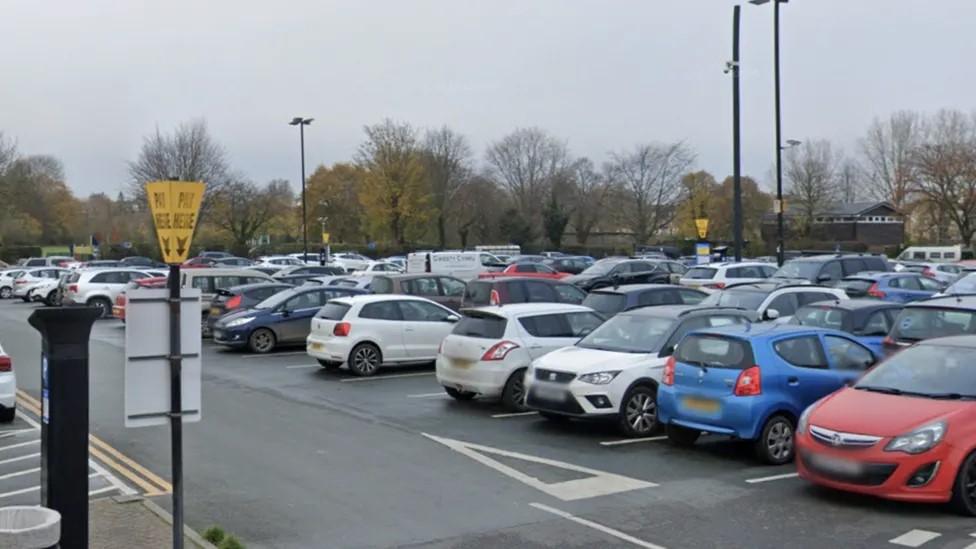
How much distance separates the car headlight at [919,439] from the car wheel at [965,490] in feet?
1.00

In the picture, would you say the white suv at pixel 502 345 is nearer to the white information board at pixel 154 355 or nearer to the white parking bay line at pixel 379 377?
the white parking bay line at pixel 379 377

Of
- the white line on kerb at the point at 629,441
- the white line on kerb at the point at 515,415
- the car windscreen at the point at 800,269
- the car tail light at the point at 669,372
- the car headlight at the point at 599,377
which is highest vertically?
the car windscreen at the point at 800,269

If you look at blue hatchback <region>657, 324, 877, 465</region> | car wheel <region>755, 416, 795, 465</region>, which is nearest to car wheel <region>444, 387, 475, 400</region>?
blue hatchback <region>657, 324, 877, 465</region>

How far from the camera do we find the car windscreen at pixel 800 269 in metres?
29.2

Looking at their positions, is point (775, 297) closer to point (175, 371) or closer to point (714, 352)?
point (714, 352)

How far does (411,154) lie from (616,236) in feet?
79.3

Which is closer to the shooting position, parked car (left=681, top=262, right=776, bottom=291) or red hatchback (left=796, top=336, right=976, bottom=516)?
red hatchback (left=796, top=336, right=976, bottom=516)

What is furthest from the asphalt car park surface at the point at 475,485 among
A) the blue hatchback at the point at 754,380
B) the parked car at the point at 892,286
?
the parked car at the point at 892,286

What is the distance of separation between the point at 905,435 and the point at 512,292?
48.0 feet


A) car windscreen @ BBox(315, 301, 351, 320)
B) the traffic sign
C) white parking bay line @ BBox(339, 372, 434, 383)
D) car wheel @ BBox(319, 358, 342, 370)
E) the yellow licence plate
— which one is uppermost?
the traffic sign

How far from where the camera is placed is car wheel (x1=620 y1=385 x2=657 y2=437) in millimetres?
12414

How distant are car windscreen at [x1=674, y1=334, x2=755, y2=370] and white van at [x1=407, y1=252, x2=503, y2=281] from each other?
2496 centimetres

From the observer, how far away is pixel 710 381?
11102 millimetres

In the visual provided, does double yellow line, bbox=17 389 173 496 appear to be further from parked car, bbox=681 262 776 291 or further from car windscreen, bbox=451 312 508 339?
parked car, bbox=681 262 776 291
